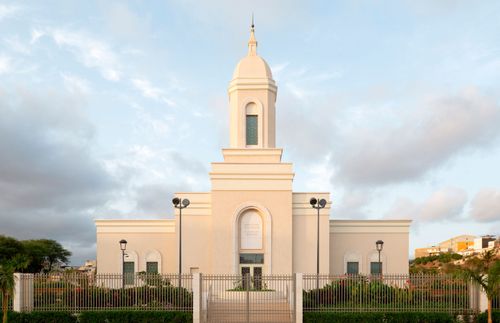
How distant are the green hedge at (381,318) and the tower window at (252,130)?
16004 mm

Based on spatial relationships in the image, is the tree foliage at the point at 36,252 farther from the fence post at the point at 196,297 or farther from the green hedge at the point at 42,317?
the fence post at the point at 196,297

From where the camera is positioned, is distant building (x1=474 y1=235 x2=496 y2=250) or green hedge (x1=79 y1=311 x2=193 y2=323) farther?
distant building (x1=474 y1=235 x2=496 y2=250)

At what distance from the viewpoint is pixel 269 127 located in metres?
37.4

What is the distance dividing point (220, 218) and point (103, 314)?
43.2 ft

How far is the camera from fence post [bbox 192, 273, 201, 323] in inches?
907

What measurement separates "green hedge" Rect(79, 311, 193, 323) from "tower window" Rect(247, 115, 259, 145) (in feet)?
52.5

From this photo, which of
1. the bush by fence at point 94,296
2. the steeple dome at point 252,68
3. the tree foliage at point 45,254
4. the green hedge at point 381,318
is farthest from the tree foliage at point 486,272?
the tree foliage at point 45,254

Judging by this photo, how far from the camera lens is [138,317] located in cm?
2320

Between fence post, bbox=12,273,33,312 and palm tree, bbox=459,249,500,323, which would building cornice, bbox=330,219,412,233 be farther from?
fence post, bbox=12,273,33,312

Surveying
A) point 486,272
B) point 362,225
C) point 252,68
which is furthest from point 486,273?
point 252,68

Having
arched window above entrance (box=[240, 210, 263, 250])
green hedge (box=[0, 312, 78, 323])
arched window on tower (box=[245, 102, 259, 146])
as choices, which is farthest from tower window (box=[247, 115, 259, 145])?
green hedge (box=[0, 312, 78, 323])

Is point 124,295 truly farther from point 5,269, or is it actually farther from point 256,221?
point 256,221

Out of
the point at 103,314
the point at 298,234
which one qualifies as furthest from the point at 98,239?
the point at 103,314

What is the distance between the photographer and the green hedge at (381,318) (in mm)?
23094
